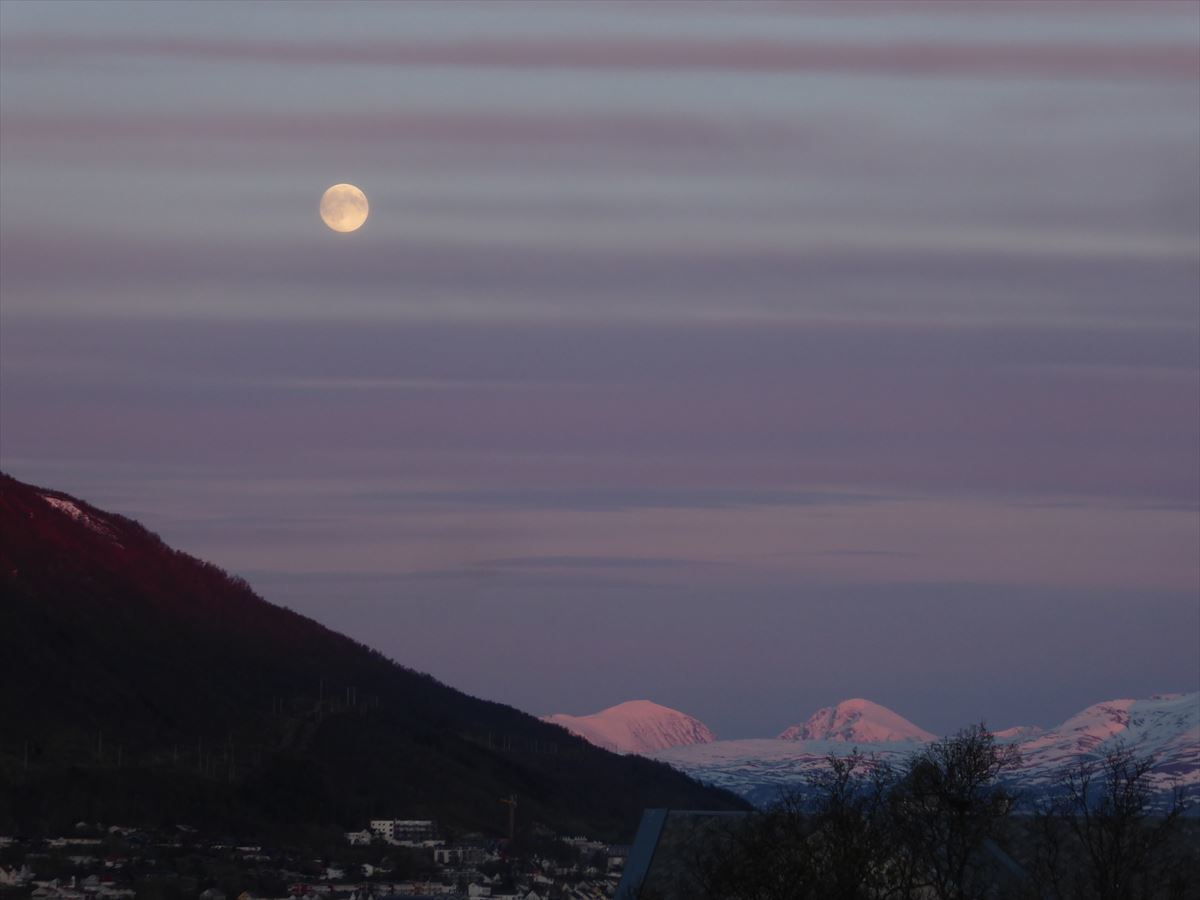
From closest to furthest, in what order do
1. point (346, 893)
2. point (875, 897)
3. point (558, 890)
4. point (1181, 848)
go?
point (875, 897) < point (1181, 848) < point (346, 893) < point (558, 890)

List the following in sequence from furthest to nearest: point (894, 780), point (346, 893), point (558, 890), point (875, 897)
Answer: point (558, 890) < point (346, 893) < point (894, 780) < point (875, 897)

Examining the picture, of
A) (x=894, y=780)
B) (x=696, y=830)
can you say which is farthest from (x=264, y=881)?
(x=894, y=780)

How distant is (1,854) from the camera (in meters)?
192

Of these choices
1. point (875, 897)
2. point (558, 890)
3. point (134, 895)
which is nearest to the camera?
point (875, 897)

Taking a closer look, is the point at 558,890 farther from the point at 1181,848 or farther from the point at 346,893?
the point at 1181,848

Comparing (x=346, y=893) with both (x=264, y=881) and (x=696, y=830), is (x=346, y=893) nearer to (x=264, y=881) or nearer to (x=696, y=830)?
(x=264, y=881)

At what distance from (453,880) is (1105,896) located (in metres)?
150

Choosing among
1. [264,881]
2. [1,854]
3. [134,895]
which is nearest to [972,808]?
[134,895]

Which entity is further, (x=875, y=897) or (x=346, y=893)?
(x=346, y=893)

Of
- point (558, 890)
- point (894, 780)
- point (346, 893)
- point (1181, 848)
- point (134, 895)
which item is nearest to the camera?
point (894, 780)

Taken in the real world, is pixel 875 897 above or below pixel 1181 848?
below

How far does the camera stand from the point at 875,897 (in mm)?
51781

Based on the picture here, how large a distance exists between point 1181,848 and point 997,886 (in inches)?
415

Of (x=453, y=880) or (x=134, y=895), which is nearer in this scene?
(x=134, y=895)
